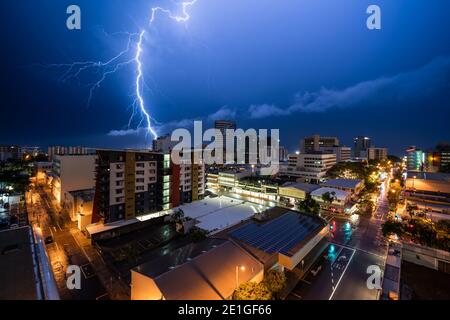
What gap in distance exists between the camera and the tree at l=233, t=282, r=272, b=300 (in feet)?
40.0

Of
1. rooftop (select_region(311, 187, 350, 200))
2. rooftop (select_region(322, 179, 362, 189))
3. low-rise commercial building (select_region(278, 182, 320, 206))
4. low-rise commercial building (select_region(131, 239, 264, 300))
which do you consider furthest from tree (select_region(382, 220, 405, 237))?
rooftop (select_region(322, 179, 362, 189))

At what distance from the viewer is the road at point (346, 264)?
54.1 ft

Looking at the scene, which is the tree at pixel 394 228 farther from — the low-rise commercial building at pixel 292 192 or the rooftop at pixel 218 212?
the low-rise commercial building at pixel 292 192

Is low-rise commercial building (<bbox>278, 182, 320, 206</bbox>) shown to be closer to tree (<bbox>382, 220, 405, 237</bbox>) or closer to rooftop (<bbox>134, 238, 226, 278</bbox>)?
tree (<bbox>382, 220, 405, 237</bbox>)

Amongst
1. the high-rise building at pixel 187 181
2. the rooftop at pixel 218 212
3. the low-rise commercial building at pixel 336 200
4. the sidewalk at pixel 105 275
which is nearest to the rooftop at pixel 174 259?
the sidewalk at pixel 105 275

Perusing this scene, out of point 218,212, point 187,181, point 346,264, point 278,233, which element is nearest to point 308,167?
point 187,181

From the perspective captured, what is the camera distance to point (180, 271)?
524 inches

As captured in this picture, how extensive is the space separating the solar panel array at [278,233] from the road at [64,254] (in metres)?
12.8

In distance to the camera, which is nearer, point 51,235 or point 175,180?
→ point 51,235

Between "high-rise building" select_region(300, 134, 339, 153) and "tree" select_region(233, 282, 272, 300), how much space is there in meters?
94.3

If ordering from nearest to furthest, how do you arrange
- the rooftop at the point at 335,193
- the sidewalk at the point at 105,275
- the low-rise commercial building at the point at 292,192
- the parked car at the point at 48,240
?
1. the sidewalk at the point at 105,275
2. the parked car at the point at 48,240
3. the rooftop at the point at 335,193
4. the low-rise commercial building at the point at 292,192
